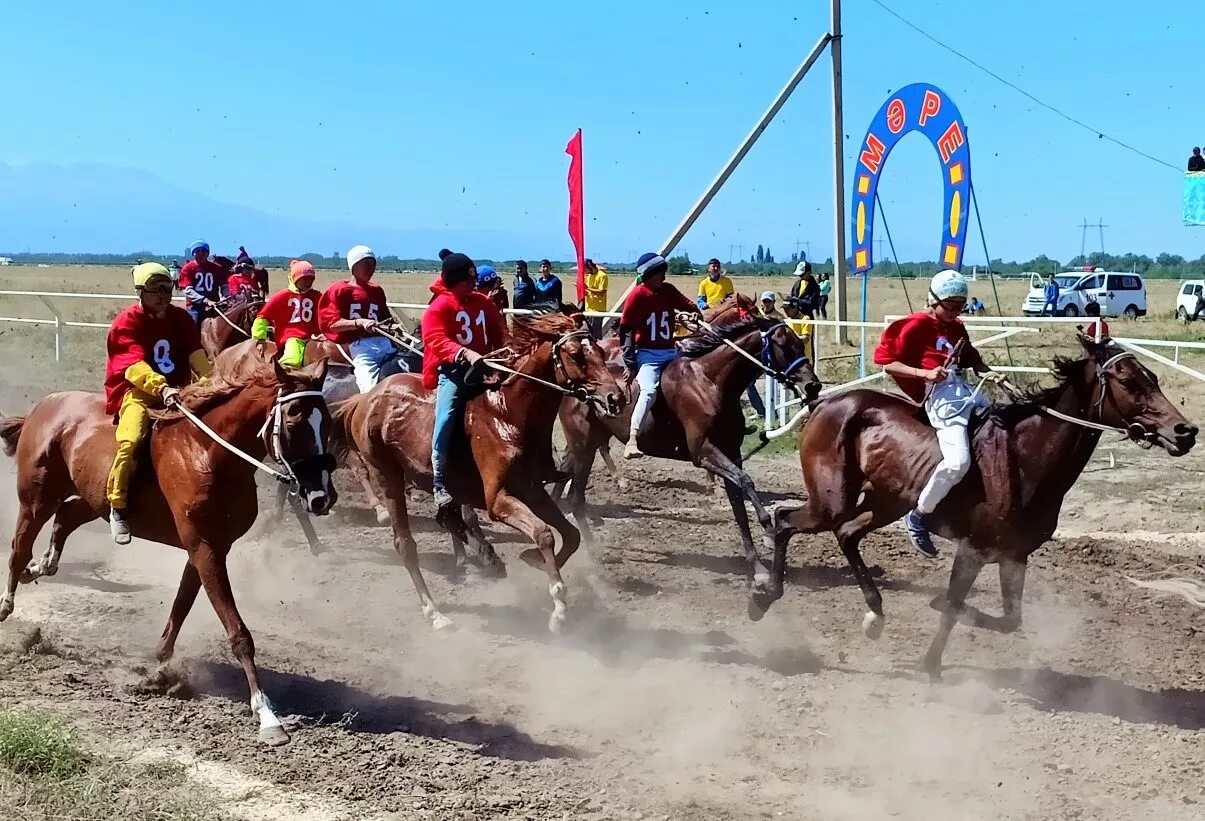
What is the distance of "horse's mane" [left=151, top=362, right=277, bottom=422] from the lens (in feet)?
20.2

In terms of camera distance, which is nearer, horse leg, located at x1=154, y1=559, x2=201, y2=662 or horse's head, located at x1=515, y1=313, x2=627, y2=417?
horse leg, located at x1=154, y1=559, x2=201, y2=662

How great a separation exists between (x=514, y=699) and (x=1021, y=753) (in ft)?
8.93

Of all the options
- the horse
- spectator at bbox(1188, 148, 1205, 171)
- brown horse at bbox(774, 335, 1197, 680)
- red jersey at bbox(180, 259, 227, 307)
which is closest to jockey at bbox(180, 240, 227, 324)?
red jersey at bbox(180, 259, 227, 307)

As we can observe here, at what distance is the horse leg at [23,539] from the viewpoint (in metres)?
7.44

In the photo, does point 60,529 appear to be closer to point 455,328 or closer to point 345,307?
point 455,328

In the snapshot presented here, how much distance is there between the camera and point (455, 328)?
8281 mm

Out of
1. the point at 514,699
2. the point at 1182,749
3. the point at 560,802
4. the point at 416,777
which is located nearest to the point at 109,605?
the point at 514,699

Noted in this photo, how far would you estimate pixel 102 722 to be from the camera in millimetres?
5969

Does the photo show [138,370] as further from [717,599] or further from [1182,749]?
[1182,749]

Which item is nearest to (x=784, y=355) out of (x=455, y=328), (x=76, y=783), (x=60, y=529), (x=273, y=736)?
(x=455, y=328)

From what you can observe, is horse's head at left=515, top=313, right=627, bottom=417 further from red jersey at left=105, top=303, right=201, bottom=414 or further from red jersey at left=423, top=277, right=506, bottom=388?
red jersey at left=105, top=303, right=201, bottom=414

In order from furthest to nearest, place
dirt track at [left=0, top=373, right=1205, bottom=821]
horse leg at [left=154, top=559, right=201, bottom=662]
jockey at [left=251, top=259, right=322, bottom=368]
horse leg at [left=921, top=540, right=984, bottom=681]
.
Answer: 1. jockey at [left=251, top=259, right=322, bottom=368]
2. horse leg at [left=921, top=540, right=984, bottom=681]
3. horse leg at [left=154, top=559, right=201, bottom=662]
4. dirt track at [left=0, top=373, right=1205, bottom=821]

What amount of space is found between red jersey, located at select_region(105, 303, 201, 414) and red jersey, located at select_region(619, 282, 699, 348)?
4.21m

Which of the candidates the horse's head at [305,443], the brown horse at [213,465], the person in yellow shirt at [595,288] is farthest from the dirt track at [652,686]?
the person in yellow shirt at [595,288]
